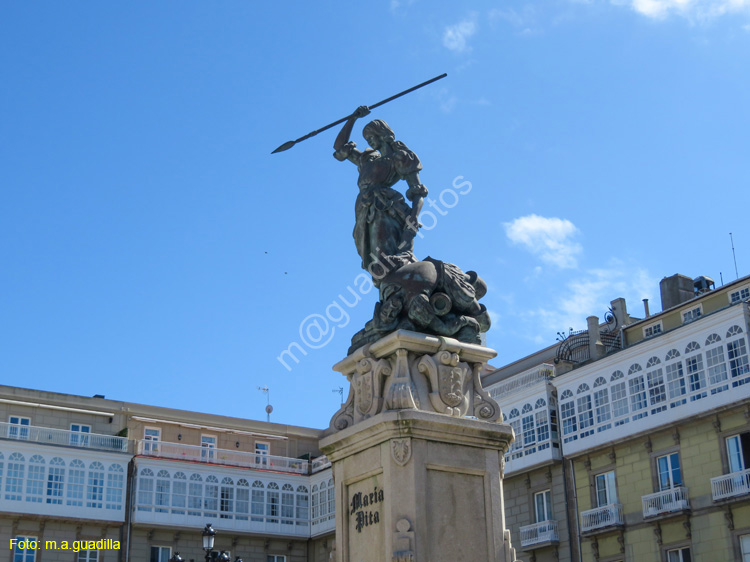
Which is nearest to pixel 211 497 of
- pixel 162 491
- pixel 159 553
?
pixel 162 491

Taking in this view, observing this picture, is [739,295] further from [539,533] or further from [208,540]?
[208,540]

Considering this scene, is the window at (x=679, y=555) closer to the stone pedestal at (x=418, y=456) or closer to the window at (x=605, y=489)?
the window at (x=605, y=489)

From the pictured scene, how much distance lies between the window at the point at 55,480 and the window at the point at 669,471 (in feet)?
88.9

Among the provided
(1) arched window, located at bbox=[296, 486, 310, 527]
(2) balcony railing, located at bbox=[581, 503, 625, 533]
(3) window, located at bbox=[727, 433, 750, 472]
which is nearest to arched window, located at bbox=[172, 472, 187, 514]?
(1) arched window, located at bbox=[296, 486, 310, 527]

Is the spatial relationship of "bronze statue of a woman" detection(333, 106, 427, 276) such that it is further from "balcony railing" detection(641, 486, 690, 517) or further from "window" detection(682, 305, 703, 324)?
"window" detection(682, 305, 703, 324)

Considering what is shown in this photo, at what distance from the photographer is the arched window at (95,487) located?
Result: 160 ft

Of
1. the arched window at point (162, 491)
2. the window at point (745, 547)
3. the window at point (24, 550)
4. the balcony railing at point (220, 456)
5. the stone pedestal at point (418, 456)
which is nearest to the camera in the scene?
the stone pedestal at point (418, 456)

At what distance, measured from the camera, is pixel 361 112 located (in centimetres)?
1112

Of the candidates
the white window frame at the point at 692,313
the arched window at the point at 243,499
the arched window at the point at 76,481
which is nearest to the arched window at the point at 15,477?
the arched window at the point at 76,481

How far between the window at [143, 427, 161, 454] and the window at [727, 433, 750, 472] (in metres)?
28.3

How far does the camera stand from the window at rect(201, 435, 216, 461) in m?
52.8

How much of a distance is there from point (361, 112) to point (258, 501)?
4512 cm

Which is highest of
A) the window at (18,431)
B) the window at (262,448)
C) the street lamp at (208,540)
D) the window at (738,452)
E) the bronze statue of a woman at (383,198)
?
the window at (262,448)

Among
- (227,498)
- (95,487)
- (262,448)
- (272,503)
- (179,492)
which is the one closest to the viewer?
(95,487)
